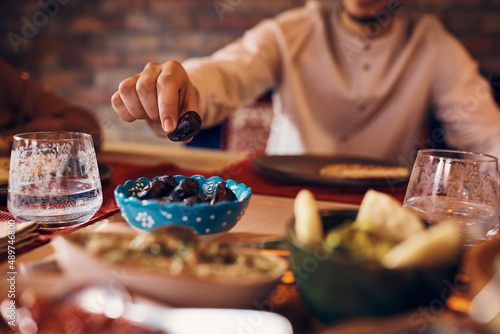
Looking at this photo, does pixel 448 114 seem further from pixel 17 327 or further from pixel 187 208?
pixel 17 327

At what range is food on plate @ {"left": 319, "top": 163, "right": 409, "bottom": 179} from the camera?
89 cm

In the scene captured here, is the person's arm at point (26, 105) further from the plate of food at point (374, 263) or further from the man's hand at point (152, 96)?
the plate of food at point (374, 263)

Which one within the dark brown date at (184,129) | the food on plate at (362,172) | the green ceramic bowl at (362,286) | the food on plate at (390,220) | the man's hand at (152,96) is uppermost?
the man's hand at (152,96)

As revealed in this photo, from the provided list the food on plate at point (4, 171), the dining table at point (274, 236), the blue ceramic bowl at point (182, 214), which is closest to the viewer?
the dining table at point (274, 236)

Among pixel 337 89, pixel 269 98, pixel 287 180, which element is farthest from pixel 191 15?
pixel 287 180

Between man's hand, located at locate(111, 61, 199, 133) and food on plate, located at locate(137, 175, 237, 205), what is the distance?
142 millimetres

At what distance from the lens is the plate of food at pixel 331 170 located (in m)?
0.83

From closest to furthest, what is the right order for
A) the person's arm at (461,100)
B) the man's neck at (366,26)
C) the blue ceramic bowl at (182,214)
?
the blue ceramic bowl at (182,214), the person's arm at (461,100), the man's neck at (366,26)

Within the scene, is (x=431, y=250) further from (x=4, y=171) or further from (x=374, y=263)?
(x=4, y=171)

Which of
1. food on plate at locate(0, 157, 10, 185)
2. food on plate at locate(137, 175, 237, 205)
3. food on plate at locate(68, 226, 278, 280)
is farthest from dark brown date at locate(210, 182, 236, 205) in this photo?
food on plate at locate(0, 157, 10, 185)

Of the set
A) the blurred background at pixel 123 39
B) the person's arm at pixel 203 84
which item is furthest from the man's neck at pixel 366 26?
the blurred background at pixel 123 39

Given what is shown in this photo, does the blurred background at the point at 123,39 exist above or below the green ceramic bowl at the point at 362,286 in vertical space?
above

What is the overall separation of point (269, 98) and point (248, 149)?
313 millimetres

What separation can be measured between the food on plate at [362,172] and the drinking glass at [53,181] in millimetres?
511
